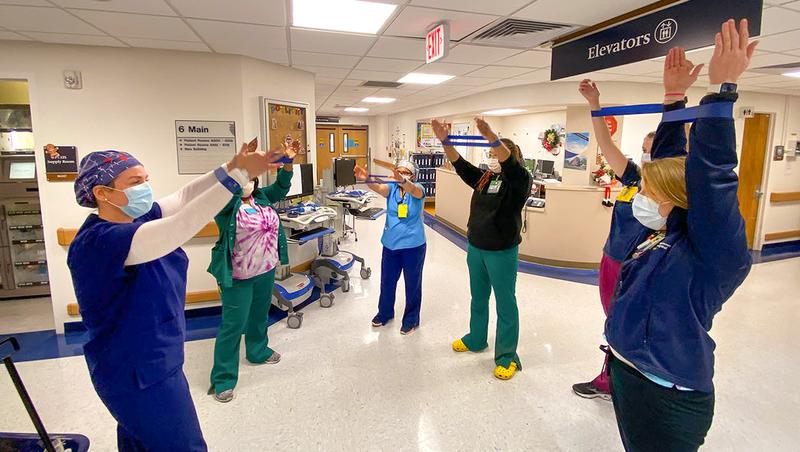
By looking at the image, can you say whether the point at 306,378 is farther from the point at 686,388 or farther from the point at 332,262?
the point at 686,388

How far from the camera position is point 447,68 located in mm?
4750

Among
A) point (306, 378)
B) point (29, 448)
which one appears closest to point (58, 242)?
point (29, 448)

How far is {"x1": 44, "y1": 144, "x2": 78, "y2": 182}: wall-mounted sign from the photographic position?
11.6 ft

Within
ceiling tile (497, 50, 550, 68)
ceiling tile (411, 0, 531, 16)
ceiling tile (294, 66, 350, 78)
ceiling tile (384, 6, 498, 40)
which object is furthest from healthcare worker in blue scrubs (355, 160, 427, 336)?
ceiling tile (294, 66, 350, 78)

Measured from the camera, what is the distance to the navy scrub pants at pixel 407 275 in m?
3.59

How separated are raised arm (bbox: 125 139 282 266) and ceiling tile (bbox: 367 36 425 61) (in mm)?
2488

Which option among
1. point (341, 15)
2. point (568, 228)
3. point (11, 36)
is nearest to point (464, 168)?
point (341, 15)

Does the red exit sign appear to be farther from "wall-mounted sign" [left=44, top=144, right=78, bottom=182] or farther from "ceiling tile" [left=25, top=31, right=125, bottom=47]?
"wall-mounted sign" [left=44, top=144, right=78, bottom=182]

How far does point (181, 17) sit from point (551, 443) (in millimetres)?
3482

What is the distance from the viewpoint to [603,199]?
17.4 ft

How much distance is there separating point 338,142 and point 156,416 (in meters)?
13.8

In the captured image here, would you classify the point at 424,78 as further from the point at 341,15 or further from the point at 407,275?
the point at 407,275

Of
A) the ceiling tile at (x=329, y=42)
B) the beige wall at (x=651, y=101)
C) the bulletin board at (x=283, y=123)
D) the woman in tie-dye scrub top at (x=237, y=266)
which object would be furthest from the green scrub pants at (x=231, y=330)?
the beige wall at (x=651, y=101)

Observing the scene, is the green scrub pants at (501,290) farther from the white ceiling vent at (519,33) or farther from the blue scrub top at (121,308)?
the blue scrub top at (121,308)
